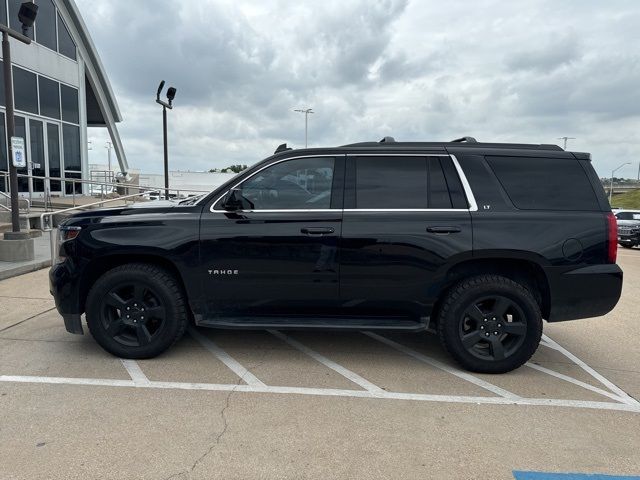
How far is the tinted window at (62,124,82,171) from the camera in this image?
61.4ft

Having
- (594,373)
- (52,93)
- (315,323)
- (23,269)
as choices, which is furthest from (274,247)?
(52,93)

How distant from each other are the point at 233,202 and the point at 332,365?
170 centimetres

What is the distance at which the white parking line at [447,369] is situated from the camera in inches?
150

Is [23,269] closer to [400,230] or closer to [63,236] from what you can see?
[63,236]

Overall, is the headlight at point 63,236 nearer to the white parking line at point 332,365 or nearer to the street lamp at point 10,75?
the white parking line at point 332,365

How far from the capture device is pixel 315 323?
412 cm

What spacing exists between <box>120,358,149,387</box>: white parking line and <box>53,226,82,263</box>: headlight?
1.08 meters

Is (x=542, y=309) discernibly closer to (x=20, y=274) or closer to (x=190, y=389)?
(x=190, y=389)

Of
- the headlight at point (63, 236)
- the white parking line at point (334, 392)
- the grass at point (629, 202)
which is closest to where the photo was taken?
the white parking line at point (334, 392)

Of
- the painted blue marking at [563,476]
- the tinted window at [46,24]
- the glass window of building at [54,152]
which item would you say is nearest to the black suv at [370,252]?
the painted blue marking at [563,476]

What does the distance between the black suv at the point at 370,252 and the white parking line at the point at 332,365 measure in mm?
410

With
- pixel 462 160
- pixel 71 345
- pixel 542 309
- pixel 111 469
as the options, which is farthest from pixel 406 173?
pixel 71 345

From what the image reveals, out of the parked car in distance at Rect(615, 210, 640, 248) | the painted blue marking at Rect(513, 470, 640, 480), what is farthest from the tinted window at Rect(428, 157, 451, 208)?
the parked car in distance at Rect(615, 210, 640, 248)

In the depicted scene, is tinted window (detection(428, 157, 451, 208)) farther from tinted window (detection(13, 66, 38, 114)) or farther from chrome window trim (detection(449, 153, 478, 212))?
tinted window (detection(13, 66, 38, 114))
